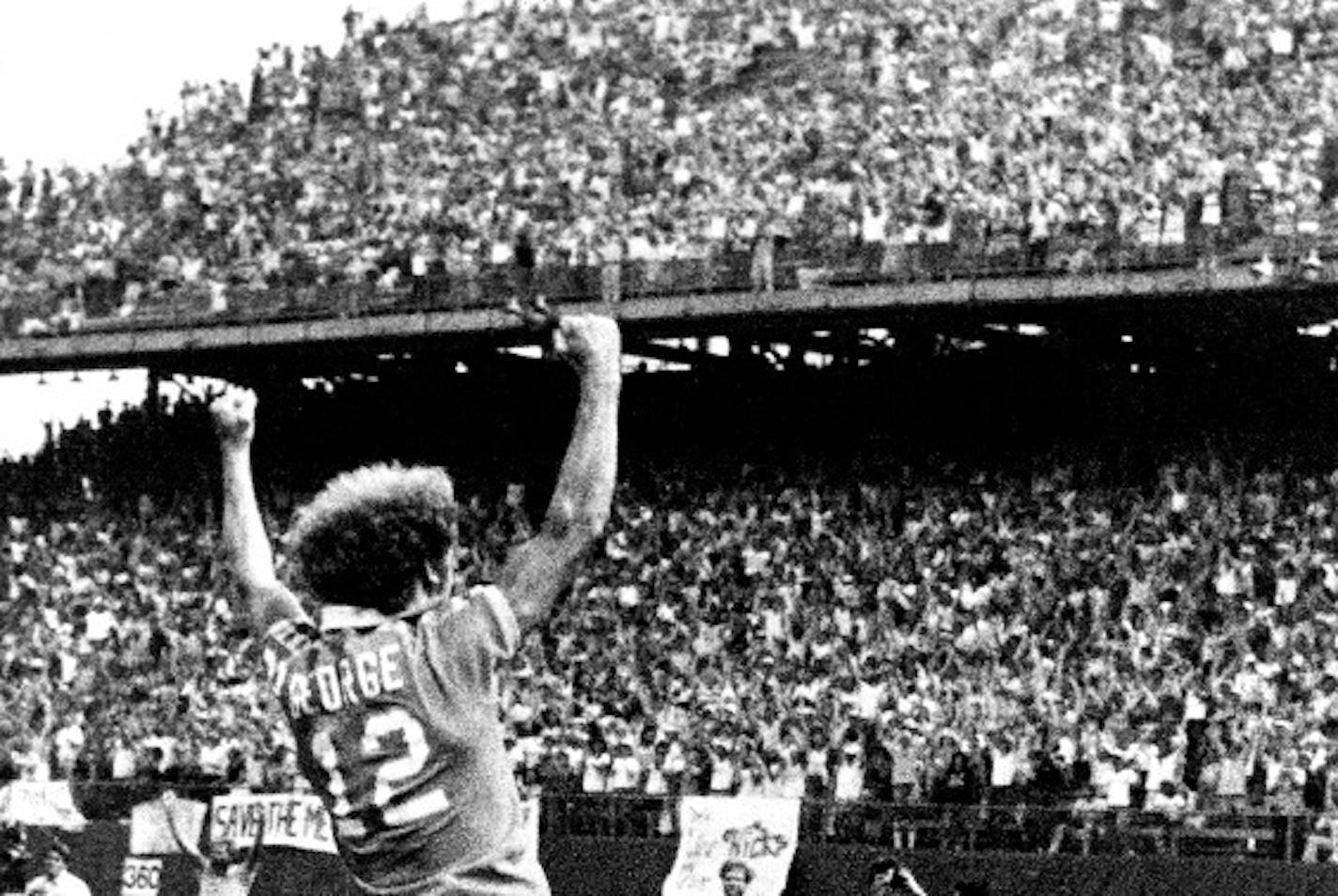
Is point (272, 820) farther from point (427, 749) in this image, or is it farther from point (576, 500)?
point (576, 500)

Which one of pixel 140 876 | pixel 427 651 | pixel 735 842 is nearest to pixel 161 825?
pixel 140 876

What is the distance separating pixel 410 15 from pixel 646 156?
8.65 metres

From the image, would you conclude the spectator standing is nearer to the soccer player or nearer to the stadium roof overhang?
the soccer player

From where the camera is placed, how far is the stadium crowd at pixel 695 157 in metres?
30.2

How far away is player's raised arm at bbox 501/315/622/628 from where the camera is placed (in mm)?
4652

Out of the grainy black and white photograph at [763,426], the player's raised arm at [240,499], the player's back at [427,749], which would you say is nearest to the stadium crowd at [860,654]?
the grainy black and white photograph at [763,426]

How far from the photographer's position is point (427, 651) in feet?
15.5

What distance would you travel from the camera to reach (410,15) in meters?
41.9

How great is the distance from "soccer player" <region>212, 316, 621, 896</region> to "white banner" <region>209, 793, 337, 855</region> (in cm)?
2154

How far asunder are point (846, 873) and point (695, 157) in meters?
12.7

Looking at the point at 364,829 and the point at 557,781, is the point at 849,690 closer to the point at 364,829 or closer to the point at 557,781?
the point at 557,781

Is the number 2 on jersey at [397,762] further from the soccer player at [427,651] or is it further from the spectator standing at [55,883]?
the spectator standing at [55,883]

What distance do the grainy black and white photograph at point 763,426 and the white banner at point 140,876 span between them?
1.7 inches

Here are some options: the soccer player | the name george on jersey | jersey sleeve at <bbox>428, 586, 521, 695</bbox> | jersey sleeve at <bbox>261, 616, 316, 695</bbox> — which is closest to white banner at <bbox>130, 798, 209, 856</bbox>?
jersey sleeve at <bbox>261, 616, 316, 695</bbox>
